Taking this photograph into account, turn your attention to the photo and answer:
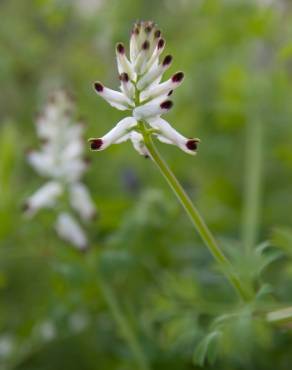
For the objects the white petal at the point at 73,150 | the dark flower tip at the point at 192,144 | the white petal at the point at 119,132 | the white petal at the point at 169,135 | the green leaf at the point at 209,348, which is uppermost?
the white petal at the point at 73,150

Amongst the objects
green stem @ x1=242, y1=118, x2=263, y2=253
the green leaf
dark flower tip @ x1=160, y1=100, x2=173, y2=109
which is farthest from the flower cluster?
dark flower tip @ x1=160, y1=100, x2=173, y2=109

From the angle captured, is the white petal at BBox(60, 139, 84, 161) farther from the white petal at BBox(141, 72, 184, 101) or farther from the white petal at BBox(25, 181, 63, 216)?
the white petal at BBox(141, 72, 184, 101)

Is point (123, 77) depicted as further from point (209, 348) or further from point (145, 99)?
point (209, 348)

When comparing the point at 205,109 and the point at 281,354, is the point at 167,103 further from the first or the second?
the point at 205,109

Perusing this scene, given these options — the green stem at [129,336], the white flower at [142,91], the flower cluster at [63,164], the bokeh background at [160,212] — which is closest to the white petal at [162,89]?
the white flower at [142,91]

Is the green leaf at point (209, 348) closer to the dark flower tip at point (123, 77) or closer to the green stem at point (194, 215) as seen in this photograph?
the green stem at point (194, 215)

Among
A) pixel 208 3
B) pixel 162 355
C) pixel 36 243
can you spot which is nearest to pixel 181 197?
pixel 162 355
